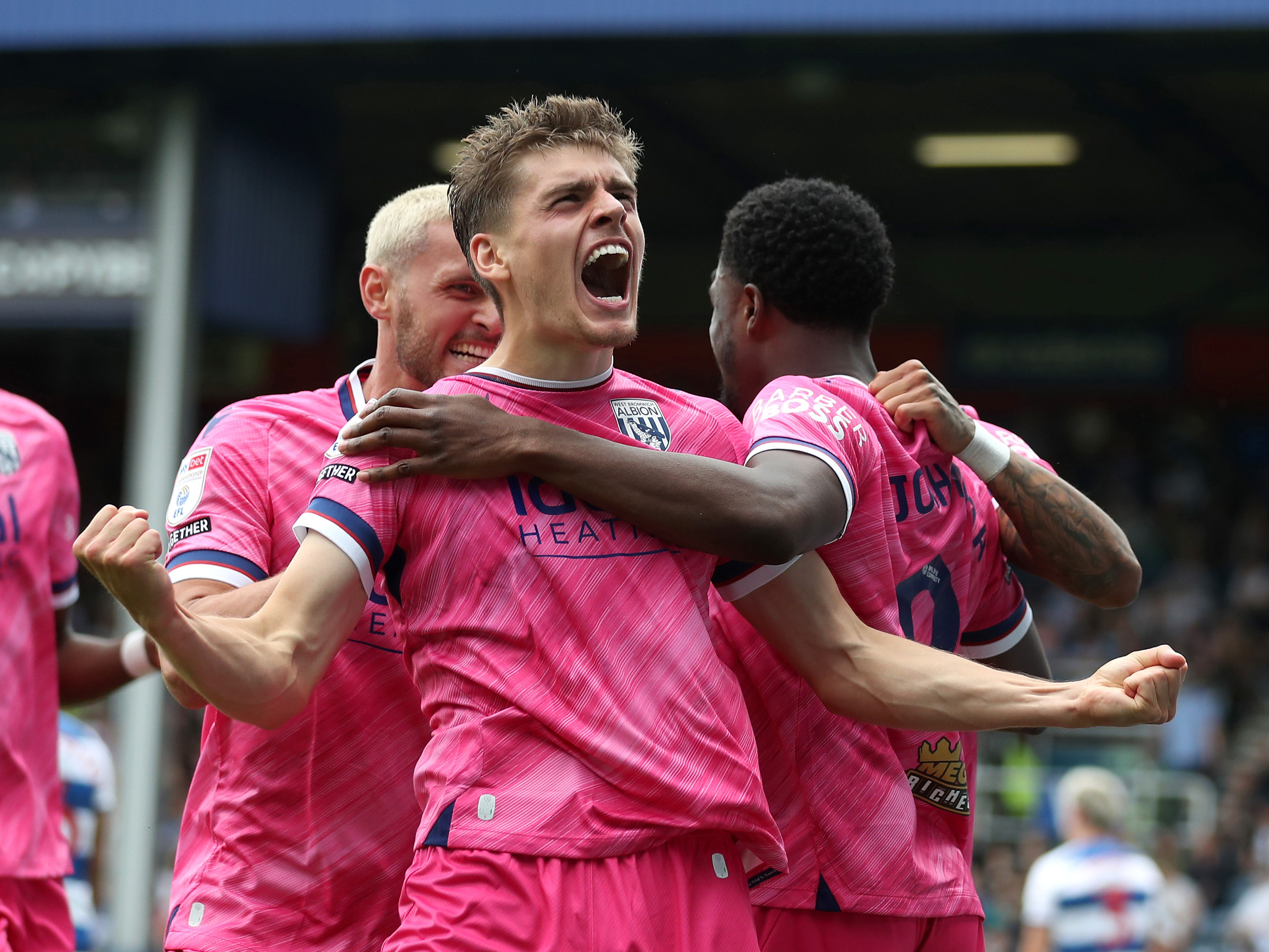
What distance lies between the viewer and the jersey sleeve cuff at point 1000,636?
344 centimetres

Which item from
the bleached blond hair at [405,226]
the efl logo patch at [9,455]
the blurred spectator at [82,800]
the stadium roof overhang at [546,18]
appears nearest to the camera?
the bleached blond hair at [405,226]

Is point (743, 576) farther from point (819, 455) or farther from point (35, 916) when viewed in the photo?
point (35, 916)

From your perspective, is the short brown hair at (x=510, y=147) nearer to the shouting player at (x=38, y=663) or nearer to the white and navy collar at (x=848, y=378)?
the white and navy collar at (x=848, y=378)

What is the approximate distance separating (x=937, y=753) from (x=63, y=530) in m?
2.13

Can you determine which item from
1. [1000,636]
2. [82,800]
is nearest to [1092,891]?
[82,800]

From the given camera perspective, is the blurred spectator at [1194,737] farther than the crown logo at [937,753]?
Yes

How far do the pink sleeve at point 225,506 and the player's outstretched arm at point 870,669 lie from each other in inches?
36.2

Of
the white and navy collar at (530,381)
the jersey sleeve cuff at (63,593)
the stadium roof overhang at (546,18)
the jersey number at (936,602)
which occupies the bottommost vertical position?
the jersey sleeve cuff at (63,593)

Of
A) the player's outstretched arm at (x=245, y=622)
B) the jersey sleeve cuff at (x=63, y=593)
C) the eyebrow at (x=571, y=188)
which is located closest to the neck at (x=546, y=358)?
the eyebrow at (x=571, y=188)

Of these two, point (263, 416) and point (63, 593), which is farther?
point (63, 593)

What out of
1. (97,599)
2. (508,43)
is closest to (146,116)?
(508,43)

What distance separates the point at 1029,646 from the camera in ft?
11.4

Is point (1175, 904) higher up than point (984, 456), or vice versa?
point (984, 456)

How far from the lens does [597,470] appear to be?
2.52 m
